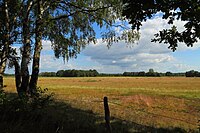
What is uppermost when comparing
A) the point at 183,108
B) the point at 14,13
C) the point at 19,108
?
the point at 14,13

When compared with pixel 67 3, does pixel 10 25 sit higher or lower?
lower

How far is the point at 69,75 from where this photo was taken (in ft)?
598

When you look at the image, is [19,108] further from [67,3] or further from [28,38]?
[67,3]

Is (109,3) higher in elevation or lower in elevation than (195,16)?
higher

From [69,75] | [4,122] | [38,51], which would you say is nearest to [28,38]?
[4,122]

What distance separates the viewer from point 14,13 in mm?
14195

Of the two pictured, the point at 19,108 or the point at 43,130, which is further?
the point at 19,108

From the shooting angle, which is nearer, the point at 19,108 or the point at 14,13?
the point at 19,108

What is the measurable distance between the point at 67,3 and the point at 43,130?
1275 centimetres

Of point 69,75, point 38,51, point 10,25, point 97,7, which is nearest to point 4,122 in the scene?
point 10,25

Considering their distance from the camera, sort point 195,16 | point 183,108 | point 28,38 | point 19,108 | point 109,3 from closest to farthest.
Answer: point 195,16
point 19,108
point 28,38
point 109,3
point 183,108

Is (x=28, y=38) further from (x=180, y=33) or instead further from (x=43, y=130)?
(x=180, y=33)

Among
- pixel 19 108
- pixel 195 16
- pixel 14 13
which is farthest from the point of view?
pixel 14 13

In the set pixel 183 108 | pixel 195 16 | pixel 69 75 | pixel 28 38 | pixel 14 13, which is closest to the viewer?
pixel 195 16
